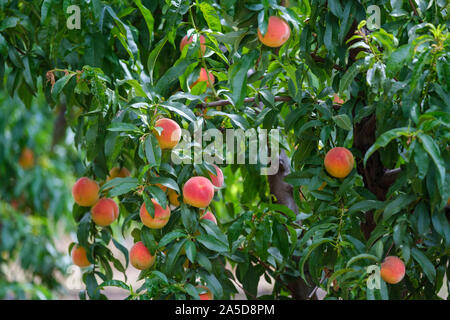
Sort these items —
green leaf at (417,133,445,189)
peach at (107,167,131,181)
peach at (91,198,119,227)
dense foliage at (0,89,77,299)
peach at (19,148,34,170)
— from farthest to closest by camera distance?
peach at (19,148,34,170), dense foliage at (0,89,77,299), peach at (107,167,131,181), peach at (91,198,119,227), green leaf at (417,133,445,189)

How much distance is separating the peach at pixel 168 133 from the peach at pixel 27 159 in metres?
1.99

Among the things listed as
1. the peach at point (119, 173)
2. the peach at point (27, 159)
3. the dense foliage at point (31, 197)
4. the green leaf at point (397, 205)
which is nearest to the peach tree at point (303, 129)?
the green leaf at point (397, 205)

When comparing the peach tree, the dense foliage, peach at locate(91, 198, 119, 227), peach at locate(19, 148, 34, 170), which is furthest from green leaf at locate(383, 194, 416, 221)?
peach at locate(19, 148, 34, 170)

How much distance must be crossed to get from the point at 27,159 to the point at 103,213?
1682 millimetres

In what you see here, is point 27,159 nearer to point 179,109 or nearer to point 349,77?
point 179,109

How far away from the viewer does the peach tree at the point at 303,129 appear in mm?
835

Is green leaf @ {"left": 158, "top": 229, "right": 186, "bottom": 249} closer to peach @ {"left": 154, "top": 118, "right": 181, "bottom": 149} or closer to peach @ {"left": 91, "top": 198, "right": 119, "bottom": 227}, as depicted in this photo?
peach @ {"left": 154, "top": 118, "right": 181, "bottom": 149}

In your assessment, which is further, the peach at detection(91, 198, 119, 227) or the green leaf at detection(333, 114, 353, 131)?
the peach at detection(91, 198, 119, 227)

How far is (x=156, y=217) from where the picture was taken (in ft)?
3.37

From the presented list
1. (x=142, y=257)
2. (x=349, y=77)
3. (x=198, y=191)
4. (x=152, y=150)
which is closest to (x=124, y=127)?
(x=152, y=150)

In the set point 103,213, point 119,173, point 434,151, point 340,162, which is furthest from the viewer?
point 119,173

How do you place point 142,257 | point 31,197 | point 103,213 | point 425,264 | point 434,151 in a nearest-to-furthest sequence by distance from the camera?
point 434,151 < point 425,264 < point 142,257 < point 103,213 < point 31,197

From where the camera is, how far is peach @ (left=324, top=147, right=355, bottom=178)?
0.97m

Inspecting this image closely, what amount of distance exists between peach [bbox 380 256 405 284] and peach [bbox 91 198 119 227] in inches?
26.3
